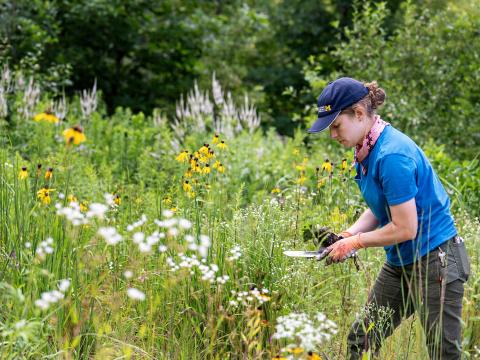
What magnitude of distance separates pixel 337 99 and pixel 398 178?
48 cm

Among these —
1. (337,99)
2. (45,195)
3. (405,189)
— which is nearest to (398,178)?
(405,189)

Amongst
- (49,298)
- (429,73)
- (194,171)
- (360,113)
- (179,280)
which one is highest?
(360,113)

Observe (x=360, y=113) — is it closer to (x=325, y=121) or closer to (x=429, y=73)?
(x=325, y=121)

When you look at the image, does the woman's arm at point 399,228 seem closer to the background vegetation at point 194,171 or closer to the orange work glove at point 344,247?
the orange work glove at point 344,247

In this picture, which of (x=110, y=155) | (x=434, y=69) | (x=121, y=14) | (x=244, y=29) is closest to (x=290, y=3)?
(x=244, y=29)

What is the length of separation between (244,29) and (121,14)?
4100 millimetres

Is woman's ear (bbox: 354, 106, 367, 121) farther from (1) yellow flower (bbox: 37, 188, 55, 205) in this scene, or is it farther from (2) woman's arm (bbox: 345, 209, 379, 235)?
(1) yellow flower (bbox: 37, 188, 55, 205)

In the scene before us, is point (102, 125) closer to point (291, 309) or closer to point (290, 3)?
point (291, 309)

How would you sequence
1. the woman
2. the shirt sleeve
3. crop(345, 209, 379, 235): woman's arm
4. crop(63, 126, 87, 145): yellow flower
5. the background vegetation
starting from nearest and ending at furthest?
crop(63, 126, 87, 145): yellow flower
the shirt sleeve
the woman
the background vegetation
crop(345, 209, 379, 235): woman's arm

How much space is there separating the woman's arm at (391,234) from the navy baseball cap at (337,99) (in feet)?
1.68

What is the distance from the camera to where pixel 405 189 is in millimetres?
3010

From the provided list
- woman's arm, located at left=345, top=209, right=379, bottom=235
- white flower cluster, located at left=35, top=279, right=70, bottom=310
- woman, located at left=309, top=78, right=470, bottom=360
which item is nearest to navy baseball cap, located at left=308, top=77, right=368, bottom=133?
woman, located at left=309, top=78, right=470, bottom=360

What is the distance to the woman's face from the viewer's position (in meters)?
3.22

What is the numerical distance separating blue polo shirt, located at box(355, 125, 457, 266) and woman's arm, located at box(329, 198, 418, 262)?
0.14 ft
